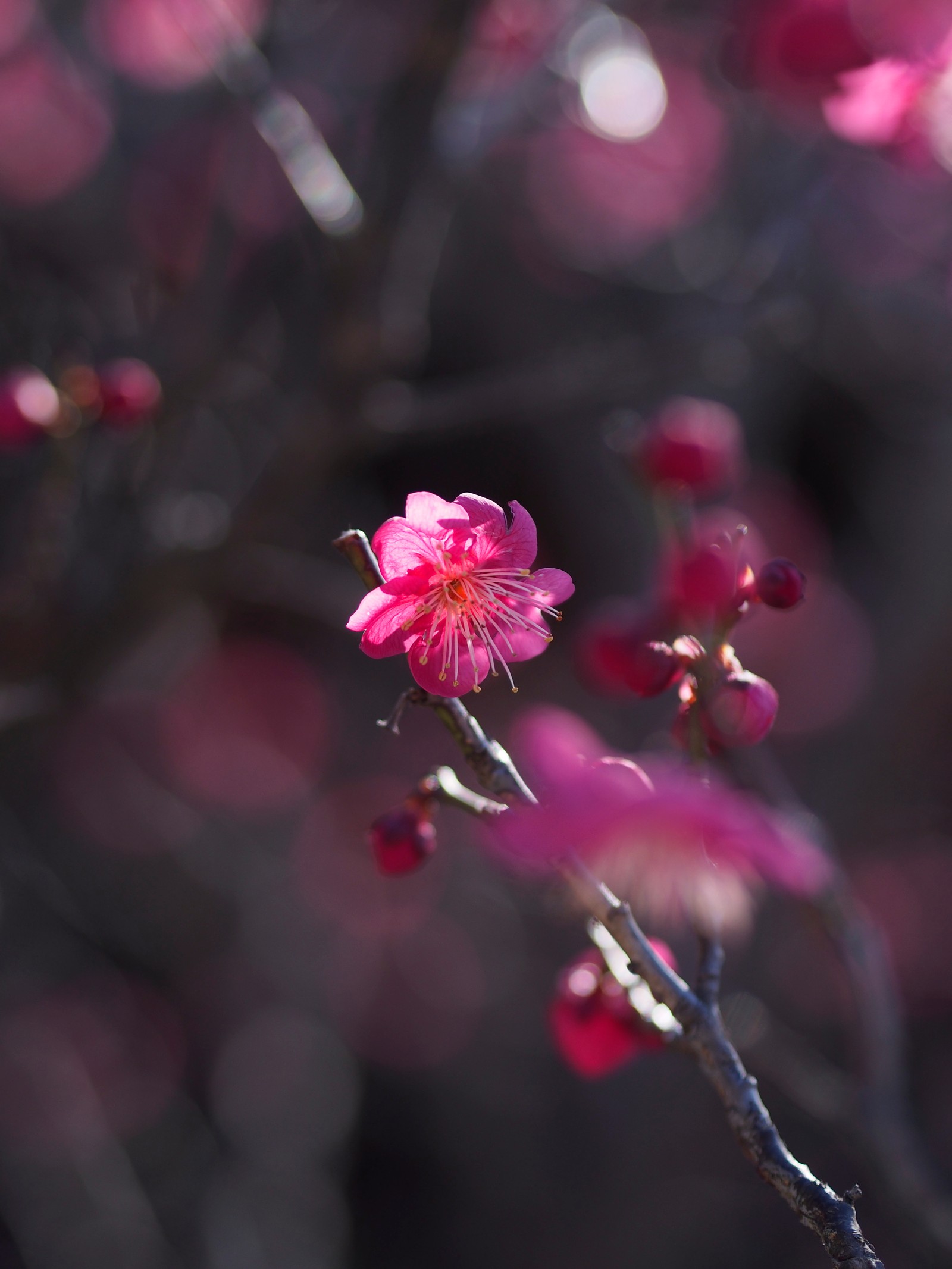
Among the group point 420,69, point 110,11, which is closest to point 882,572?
point 420,69

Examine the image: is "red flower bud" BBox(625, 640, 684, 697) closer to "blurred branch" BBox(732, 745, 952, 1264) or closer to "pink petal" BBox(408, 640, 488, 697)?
"pink petal" BBox(408, 640, 488, 697)

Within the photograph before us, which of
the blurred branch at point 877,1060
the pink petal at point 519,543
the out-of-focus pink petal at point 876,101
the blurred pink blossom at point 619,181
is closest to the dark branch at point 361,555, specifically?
the pink petal at point 519,543

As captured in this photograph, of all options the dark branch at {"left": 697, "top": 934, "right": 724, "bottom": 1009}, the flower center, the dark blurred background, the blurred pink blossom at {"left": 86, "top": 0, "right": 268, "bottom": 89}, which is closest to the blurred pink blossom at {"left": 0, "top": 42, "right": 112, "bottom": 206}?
the dark blurred background

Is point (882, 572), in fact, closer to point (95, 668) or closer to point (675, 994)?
point (95, 668)

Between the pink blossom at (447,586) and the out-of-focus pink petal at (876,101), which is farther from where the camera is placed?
the out-of-focus pink petal at (876,101)

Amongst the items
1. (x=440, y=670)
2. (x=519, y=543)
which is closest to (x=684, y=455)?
(x=519, y=543)

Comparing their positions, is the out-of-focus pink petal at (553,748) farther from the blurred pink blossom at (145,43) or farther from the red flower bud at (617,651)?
the blurred pink blossom at (145,43)
